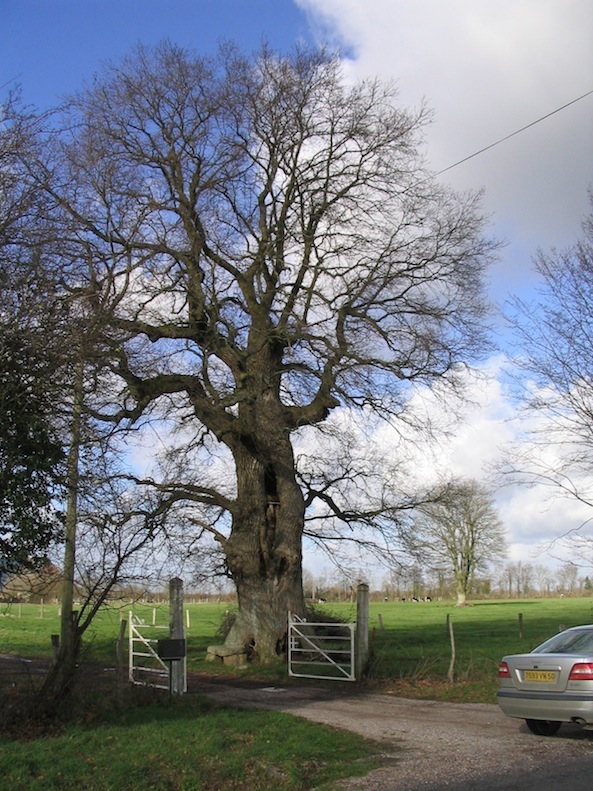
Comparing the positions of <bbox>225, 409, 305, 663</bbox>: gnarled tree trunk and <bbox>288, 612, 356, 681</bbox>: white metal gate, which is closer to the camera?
<bbox>288, 612, 356, 681</bbox>: white metal gate

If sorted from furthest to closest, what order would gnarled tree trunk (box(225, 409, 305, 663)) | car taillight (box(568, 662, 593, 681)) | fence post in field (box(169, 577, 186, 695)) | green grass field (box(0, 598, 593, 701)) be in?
gnarled tree trunk (box(225, 409, 305, 663))
green grass field (box(0, 598, 593, 701))
fence post in field (box(169, 577, 186, 695))
car taillight (box(568, 662, 593, 681))

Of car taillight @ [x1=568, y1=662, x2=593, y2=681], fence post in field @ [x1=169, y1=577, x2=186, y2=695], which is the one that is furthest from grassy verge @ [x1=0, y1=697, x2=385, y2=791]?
fence post in field @ [x1=169, y1=577, x2=186, y2=695]

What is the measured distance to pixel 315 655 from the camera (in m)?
20.6

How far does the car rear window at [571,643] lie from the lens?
37.7 ft

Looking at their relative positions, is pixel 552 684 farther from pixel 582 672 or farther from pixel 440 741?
pixel 440 741

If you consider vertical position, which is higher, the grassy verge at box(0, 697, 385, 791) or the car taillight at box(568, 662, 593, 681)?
the car taillight at box(568, 662, 593, 681)

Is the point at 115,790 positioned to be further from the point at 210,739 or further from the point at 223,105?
the point at 223,105

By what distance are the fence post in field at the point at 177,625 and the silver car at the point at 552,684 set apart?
227 inches

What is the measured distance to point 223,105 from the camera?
22.0 meters

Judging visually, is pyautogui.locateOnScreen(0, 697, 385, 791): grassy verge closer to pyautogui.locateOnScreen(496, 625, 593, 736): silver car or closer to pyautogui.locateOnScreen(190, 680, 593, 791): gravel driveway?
pyautogui.locateOnScreen(190, 680, 593, 791): gravel driveway

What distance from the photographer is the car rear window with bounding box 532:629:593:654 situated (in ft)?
37.7

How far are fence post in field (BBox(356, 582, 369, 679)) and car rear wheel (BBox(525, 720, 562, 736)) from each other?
7144 mm

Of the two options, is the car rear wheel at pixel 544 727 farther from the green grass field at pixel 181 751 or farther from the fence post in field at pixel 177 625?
the fence post in field at pixel 177 625

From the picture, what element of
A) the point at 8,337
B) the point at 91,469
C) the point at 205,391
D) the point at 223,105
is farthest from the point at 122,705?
the point at 223,105
